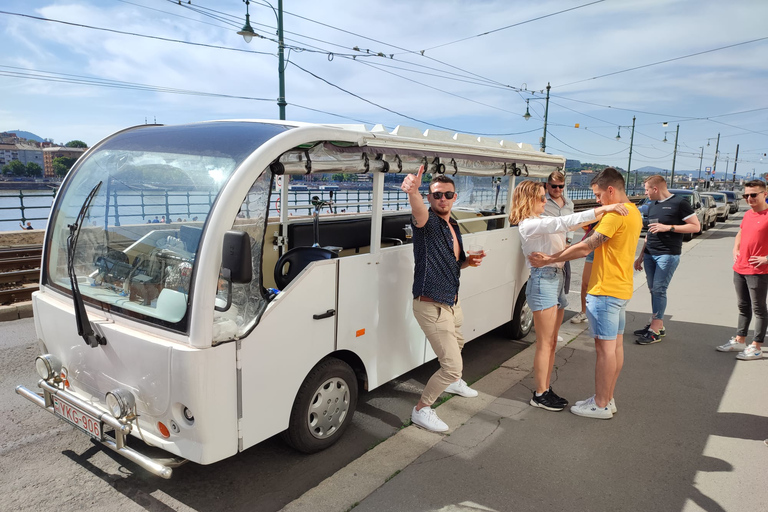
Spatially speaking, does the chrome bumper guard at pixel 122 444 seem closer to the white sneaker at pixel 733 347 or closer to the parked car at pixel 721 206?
the white sneaker at pixel 733 347

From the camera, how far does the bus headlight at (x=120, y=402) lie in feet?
9.25

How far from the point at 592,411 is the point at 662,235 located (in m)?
2.85

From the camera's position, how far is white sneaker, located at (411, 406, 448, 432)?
382 centimetres

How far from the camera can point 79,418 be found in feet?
9.86

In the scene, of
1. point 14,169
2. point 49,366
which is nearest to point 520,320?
point 49,366

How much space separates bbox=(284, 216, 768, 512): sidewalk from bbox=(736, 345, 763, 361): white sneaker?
9 centimetres

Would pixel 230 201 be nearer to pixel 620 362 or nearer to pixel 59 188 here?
pixel 59 188

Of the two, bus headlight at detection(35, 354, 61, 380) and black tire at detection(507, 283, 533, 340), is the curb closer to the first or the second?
bus headlight at detection(35, 354, 61, 380)

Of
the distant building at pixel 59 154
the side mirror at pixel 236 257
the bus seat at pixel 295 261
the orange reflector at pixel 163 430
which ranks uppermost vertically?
the distant building at pixel 59 154

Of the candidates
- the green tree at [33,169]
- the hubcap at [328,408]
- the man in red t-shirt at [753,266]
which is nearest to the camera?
the hubcap at [328,408]

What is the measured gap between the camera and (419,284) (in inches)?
144

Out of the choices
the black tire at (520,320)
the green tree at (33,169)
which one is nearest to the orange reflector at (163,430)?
the black tire at (520,320)

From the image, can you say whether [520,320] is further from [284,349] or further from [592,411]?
[284,349]

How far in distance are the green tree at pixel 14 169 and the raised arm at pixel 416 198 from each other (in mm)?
18814
